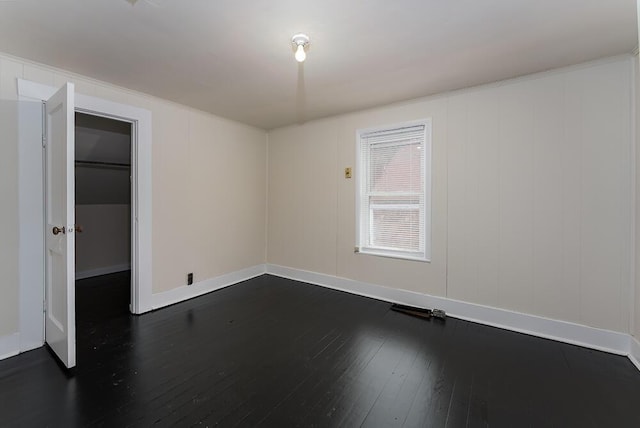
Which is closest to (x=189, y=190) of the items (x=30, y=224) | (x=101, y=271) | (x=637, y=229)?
(x=30, y=224)

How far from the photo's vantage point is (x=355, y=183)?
12.0ft

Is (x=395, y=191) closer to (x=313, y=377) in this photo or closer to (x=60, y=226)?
(x=313, y=377)

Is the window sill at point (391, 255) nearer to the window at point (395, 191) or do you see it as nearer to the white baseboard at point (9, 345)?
the window at point (395, 191)

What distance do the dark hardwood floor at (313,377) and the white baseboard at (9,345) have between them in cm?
11

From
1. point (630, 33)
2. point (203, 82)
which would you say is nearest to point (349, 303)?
point (203, 82)

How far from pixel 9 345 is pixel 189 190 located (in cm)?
200

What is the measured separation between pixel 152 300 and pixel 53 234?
122 cm

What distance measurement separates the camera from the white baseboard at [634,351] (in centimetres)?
208

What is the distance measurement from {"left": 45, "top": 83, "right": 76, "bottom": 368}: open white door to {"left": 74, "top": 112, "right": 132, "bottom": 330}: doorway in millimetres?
915

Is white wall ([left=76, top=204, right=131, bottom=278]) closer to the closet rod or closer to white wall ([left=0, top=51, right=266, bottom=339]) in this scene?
the closet rod

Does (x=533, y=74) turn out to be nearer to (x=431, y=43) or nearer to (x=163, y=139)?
(x=431, y=43)

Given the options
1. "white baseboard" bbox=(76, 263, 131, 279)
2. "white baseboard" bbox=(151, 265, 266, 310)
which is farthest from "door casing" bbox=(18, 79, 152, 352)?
"white baseboard" bbox=(76, 263, 131, 279)

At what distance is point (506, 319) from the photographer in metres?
2.70

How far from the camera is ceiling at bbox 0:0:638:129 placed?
1674 millimetres
